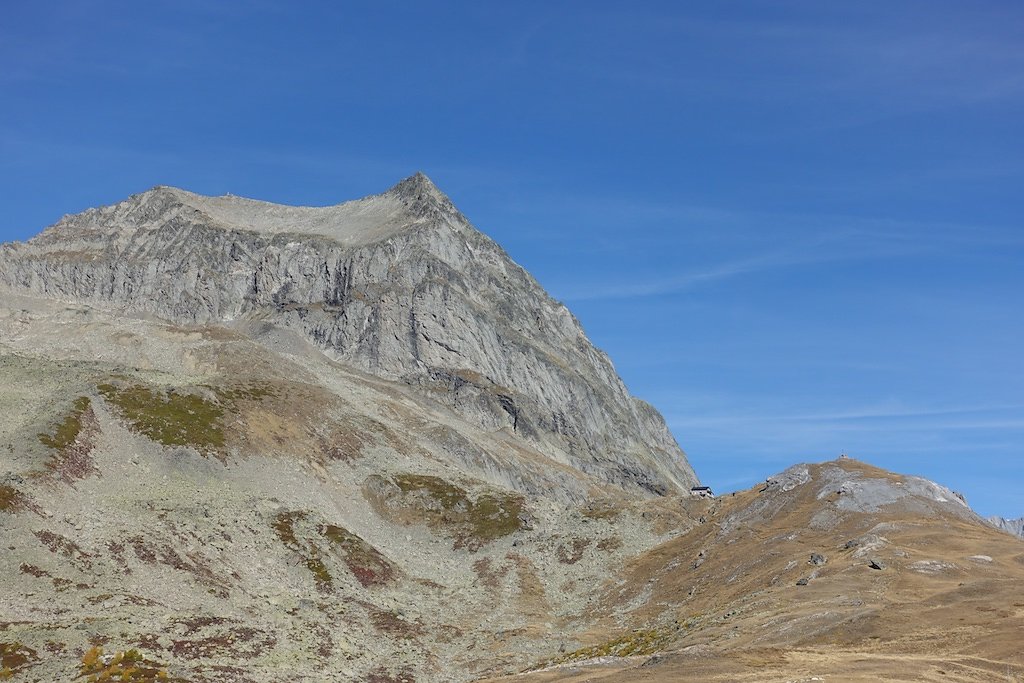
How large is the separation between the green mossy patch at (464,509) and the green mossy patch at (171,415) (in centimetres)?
2969

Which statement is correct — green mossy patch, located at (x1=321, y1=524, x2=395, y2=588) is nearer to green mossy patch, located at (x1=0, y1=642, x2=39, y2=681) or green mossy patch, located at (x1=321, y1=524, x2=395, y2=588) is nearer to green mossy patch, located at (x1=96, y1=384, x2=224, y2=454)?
green mossy patch, located at (x1=96, y1=384, x2=224, y2=454)

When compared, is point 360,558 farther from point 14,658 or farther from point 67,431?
point 14,658

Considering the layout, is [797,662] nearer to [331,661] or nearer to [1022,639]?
[1022,639]

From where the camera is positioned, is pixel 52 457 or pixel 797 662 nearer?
pixel 797 662

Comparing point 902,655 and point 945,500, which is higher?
point 945,500

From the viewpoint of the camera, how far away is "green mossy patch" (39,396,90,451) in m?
105

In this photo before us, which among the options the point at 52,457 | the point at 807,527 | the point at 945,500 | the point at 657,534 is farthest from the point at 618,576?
the point at 52,457

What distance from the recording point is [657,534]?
127812 mm

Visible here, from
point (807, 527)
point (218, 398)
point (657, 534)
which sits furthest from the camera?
point (218, 398)

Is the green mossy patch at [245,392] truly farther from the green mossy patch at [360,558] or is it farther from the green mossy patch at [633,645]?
the green mossy patch at [633,645]

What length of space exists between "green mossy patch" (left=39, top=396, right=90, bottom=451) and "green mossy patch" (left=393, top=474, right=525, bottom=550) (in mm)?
47100

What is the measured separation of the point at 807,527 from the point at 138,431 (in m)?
88.4

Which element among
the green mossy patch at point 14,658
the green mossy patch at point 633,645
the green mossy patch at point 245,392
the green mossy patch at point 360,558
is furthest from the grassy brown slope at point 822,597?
the green mossy patch at point 245,392

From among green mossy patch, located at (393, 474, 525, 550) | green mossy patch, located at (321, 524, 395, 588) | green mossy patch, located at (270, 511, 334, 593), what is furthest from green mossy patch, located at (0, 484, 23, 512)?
green mossy patch, located at (393, 474, 525, 550)
